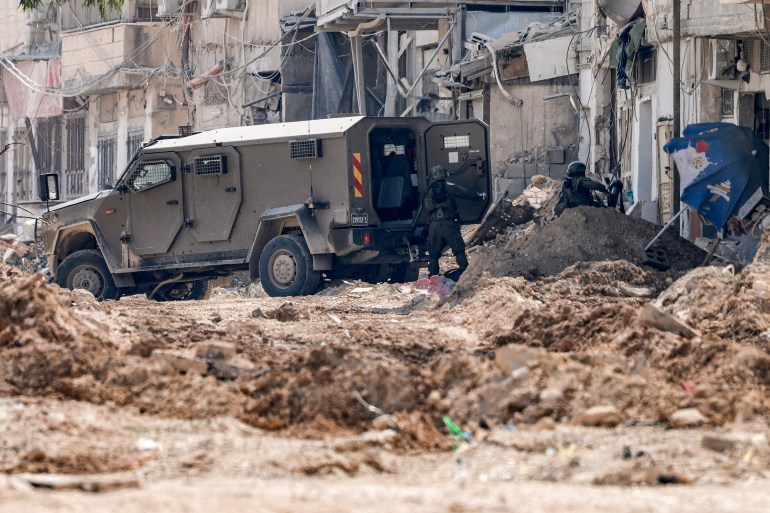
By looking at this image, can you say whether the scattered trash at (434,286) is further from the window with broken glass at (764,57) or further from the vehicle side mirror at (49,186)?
the window with broken glass at (764,57)

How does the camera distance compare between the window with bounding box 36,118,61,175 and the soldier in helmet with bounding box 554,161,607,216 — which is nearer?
the soldier in helmet with bounding box 554,161,607,216

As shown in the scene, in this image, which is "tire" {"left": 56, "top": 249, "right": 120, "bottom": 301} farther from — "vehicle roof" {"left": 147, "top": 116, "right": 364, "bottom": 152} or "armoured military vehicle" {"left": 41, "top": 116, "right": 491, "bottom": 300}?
"vehicle roof" {"left": 147, "top": 116, "right": 364, "bottom": 152}

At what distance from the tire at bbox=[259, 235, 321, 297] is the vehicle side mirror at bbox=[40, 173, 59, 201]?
2.38 m

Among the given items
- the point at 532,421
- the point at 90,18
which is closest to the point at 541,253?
the point at 532,421

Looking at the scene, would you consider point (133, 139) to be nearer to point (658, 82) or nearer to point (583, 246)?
point (658, 82)

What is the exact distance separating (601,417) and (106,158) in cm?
3305

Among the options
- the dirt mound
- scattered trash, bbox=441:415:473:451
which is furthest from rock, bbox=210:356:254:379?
the dirt mound

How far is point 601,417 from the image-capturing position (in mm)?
6953

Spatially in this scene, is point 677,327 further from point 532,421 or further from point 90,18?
point 90,18

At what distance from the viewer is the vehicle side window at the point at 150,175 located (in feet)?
55.4

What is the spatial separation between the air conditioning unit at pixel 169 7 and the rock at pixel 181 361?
28.2 metres

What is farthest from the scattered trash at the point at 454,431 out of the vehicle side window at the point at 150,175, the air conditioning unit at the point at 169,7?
the air conditioning unit at the point at 169,7

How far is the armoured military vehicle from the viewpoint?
15.8 m

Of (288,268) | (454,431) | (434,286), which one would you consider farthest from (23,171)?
(454,431)
